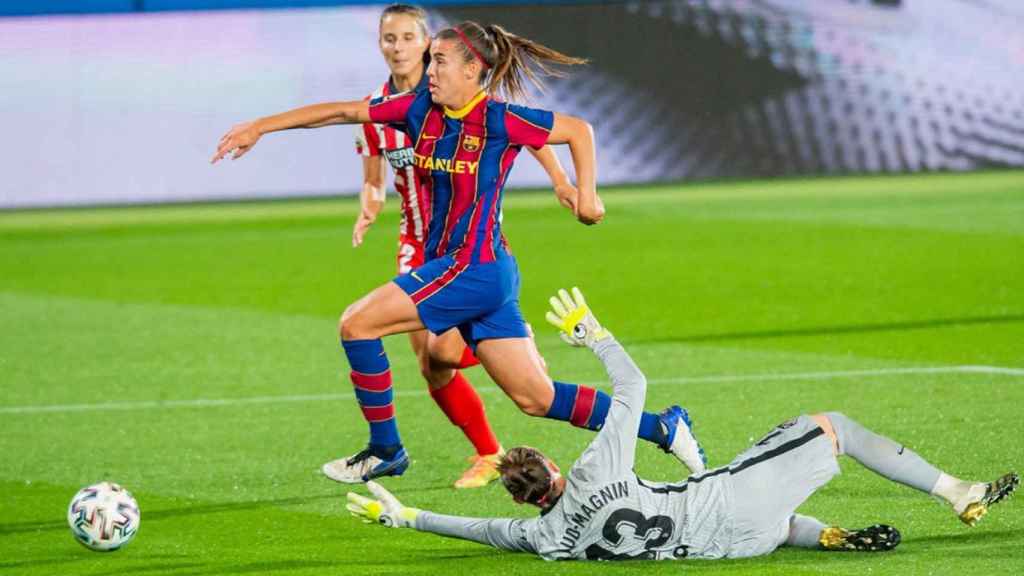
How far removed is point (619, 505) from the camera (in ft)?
19.5

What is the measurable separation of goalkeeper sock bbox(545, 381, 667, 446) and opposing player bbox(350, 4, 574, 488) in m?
0.58

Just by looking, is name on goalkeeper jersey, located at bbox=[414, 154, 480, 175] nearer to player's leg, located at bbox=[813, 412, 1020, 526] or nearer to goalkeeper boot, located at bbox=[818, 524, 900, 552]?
player's leg, located at bbox=[813, 412, 1020, 526]

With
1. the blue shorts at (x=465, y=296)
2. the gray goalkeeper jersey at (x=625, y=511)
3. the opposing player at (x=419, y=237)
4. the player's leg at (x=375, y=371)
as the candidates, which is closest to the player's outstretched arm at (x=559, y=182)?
the opposing player at (x=419, y=237)

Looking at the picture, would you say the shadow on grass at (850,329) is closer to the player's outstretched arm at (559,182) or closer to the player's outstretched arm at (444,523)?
the player's outstretched arm at (559,182)

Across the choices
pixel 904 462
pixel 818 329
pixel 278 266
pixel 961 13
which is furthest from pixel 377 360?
pixel 961 13

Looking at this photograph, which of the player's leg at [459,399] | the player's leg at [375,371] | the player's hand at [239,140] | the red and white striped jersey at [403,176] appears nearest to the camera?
the player's hand at [239,140]

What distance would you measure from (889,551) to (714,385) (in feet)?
12.4

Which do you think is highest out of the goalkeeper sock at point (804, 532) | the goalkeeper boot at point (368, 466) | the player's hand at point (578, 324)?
the player's hand at point (578, 324)

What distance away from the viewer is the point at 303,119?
6.92 m

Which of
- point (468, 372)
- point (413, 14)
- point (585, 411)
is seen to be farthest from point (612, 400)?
point (468, 372)

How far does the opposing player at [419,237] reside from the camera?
766 centimetres

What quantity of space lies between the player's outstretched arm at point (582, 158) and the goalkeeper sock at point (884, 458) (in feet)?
4.06

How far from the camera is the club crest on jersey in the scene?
6.82 metres

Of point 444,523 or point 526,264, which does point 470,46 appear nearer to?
point 444,523
